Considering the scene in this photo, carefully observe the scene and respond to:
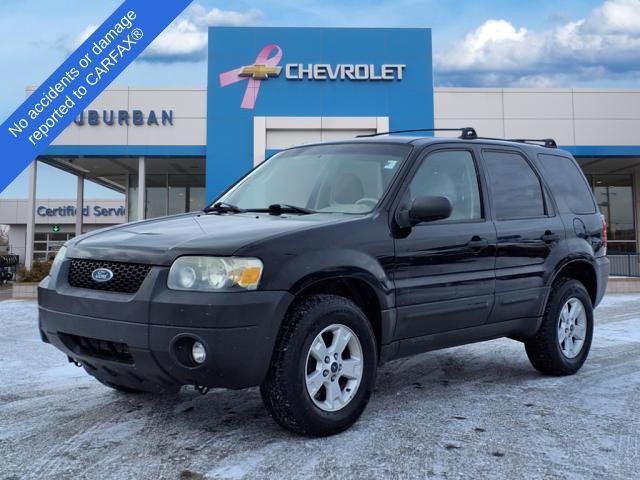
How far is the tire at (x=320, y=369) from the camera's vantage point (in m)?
3.10

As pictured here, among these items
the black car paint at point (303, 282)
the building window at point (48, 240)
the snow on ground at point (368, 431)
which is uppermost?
the building window at point (48, 240)

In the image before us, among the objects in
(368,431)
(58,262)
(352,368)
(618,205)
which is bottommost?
(368,431)

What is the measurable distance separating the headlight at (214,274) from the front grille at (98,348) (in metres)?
0.47

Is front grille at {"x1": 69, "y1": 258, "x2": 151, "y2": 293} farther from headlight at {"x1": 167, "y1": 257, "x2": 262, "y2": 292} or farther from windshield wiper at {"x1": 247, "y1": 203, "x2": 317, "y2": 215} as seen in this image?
windshield wiper at {"x1": 247, "y1": 203, "x2": 317, "y2": 215}

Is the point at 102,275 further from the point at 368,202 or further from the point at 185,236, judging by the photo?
the point at 368,202

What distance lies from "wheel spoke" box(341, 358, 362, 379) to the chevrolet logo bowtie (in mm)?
17278

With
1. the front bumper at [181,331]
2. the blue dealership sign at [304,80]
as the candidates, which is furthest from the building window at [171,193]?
the front bumper at [181,331]

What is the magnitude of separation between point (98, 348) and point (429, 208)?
2.06 m

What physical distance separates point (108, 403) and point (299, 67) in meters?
17.0

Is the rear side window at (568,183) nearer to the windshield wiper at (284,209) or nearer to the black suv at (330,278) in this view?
the black suv at (330,278)

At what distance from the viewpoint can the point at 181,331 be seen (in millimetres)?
2928

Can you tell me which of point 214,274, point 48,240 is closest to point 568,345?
point 214,274

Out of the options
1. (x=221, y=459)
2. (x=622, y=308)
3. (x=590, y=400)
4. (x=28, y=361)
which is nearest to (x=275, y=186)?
(x=221, y=459)

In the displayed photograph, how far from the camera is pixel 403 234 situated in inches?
146
